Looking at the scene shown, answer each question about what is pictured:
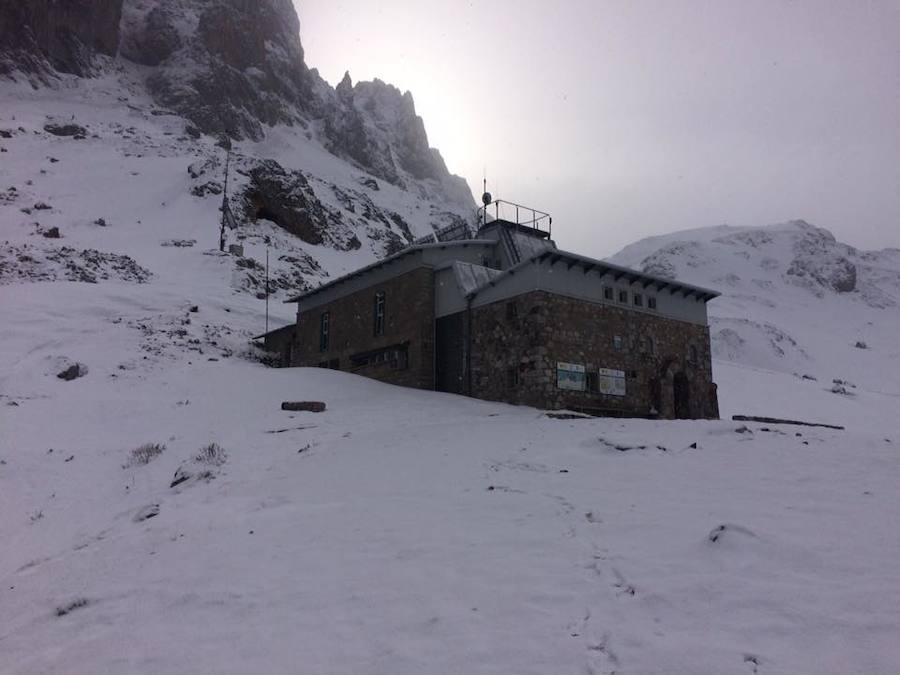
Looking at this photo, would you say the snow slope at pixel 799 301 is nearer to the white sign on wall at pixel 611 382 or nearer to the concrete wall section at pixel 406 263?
the white sign on wall at pixel 611 382

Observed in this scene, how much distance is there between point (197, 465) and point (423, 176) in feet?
398

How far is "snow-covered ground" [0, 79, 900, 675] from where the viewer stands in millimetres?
5020

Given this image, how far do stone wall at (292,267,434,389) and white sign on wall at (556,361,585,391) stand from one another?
236 inches

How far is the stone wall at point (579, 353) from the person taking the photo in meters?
21.4

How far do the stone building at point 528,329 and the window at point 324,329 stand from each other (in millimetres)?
1231

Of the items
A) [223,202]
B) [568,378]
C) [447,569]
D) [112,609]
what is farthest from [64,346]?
[223,202]

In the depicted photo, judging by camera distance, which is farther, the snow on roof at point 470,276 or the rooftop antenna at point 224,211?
the rooftop antenna at point 224,211

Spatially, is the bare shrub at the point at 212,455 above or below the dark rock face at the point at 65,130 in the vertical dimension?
below

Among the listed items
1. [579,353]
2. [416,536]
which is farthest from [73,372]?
[416,536]

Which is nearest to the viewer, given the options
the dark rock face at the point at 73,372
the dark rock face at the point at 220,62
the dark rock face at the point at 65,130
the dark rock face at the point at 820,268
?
the dark rock face at the point at 73,372

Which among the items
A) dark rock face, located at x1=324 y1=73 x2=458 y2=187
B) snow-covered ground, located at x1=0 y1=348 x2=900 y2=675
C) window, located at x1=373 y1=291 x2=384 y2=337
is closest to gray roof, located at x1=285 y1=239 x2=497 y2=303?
window, located at x1=373 y1=291 x2=384 y2=337

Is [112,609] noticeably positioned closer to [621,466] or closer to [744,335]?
[621,466]

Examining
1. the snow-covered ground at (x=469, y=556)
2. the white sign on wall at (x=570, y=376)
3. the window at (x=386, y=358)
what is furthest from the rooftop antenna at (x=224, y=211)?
the snow-covered ground at (x=469, y=556)

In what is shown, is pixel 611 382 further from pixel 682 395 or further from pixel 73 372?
pixel 73 372
